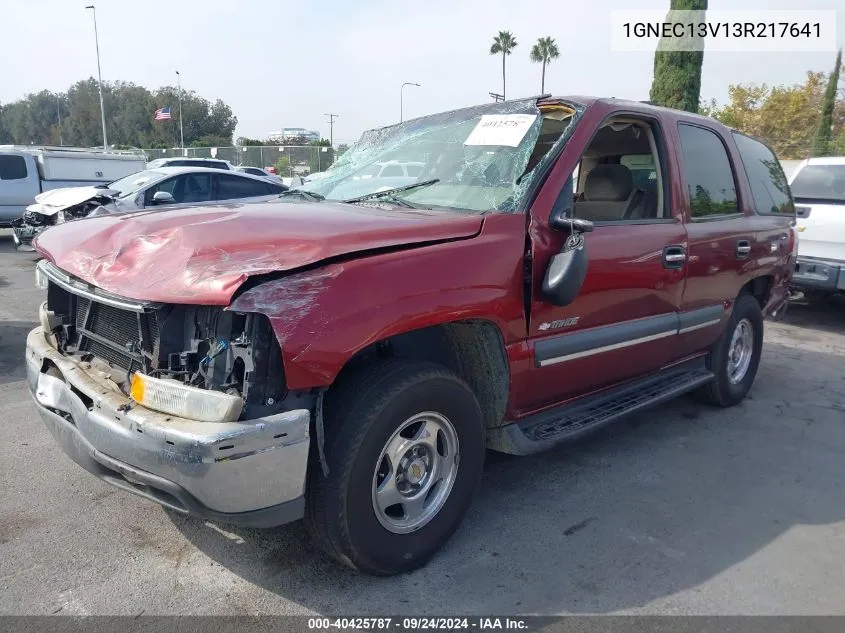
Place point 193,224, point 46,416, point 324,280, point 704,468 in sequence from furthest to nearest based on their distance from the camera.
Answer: point 704,468
point 46,416
point 193,224
point 324,280

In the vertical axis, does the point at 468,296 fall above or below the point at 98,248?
below

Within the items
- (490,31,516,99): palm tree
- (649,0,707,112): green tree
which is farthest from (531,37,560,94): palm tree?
(649,0,707,112): green tree

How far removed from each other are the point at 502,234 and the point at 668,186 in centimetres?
162

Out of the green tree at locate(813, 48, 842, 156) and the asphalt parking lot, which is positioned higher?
the green tree at locate(813, 48, 842, 156)

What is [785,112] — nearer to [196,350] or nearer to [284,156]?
[284,156]

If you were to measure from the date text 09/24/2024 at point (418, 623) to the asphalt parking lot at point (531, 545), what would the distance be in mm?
53

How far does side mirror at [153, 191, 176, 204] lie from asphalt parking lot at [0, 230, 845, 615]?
5697 mm

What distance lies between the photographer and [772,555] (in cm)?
301

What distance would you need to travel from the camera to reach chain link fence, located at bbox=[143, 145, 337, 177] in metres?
31.6

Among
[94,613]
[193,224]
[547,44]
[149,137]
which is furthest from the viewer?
[149,137]

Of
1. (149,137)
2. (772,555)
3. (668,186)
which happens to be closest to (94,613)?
(772,555)

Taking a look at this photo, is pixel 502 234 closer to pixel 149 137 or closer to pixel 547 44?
pixel 547 44

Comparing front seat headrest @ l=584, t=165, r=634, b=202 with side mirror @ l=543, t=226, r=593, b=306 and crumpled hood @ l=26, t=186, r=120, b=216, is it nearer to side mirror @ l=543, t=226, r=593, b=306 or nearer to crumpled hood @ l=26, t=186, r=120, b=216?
side mirror @ l=543, t=226, r=593, b=306

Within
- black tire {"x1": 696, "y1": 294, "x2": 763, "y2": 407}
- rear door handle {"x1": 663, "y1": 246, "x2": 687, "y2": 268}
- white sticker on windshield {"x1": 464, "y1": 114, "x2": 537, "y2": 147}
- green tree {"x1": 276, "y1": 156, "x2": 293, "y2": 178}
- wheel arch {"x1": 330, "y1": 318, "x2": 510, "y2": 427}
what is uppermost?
green tree {"x1": 276, "y1": 156, "x2": 293, "y2": 178}
